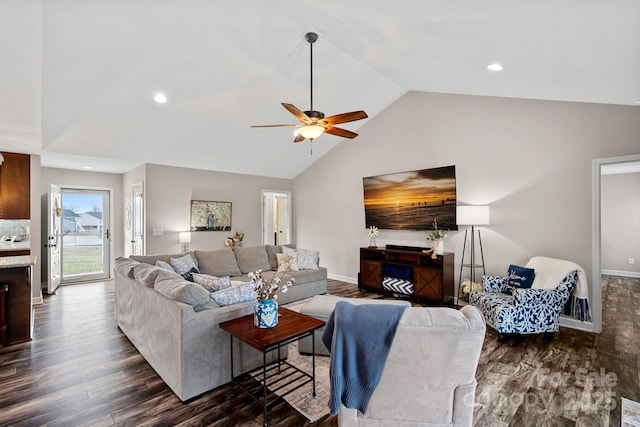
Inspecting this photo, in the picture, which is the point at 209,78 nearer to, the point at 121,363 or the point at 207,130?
the point at 207,130

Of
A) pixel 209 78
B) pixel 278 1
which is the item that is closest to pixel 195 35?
pixel 209 78

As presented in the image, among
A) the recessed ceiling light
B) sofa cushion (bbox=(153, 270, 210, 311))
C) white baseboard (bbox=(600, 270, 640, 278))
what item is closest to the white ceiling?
the recessed ceiling light

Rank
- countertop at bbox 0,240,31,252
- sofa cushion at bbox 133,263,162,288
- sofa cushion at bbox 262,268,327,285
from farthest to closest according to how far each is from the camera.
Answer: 1. sofa cushion at bbox 262,268,327,285
2. countertop at bbox 0,240,31,252
3. sofa cushion at bbox 133,263,162,288

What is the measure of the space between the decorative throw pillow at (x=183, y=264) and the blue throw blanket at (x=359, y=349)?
317 centimetres

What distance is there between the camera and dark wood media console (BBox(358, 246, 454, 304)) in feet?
15.5

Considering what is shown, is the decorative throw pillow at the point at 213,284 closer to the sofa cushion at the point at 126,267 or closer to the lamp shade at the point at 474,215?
the sofa cushion at the point at 126,267

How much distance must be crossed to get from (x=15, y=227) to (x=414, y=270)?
6.34 metres

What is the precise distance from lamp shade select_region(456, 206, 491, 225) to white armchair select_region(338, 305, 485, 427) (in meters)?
3.02

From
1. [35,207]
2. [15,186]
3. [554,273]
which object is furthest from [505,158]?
[15,186]

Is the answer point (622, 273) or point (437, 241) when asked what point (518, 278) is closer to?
point (437, 241)

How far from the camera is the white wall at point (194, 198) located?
5.75 metres

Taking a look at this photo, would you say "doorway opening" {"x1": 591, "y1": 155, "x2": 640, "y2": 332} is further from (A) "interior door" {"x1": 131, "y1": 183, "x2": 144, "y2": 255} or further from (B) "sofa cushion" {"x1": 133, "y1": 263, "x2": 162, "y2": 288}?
(A) "interior door" {"x1": 131, "y1": 183, "x2": 144, "y2": 255}

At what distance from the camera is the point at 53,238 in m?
5.64

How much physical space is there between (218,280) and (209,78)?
276 centimetres
